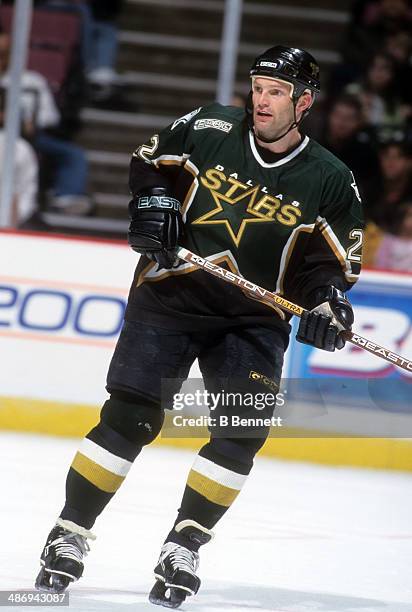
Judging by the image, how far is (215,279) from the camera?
9.88ft

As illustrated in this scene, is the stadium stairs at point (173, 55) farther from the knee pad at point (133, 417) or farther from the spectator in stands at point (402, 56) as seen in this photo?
the knee pad at point (133, 417)

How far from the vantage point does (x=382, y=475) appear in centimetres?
510

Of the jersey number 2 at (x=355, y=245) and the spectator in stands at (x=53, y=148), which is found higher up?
the jersey number 2 at (x=355, y=245)

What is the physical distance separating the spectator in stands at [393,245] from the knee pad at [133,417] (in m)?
3.07

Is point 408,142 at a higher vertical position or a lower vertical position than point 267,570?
higher

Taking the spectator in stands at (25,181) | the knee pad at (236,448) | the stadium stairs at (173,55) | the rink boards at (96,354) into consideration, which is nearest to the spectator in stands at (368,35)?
the stadium stairs at (173,55)

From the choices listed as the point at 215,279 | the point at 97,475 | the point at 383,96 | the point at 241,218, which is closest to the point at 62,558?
the point at 97,475

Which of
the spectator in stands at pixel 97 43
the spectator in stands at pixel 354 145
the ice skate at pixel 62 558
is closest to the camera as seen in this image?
the ice skate at pixel 62 558

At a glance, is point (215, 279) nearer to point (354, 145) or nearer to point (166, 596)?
point (166, 596)

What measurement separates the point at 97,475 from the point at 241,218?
653mm

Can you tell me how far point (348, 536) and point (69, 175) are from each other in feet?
11.4

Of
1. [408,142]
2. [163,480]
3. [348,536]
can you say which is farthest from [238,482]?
[408,142]

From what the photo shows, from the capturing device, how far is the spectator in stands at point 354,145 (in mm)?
6562

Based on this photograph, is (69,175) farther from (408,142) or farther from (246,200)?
(246,200)
